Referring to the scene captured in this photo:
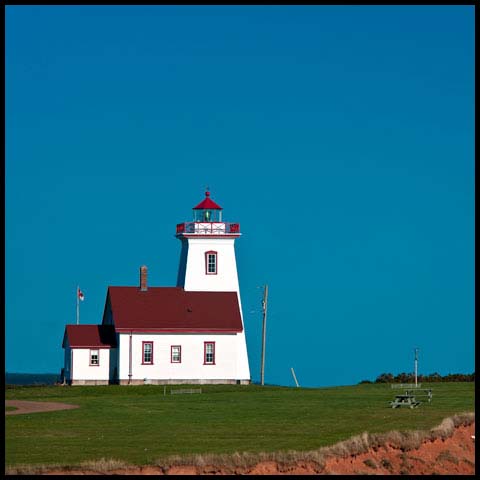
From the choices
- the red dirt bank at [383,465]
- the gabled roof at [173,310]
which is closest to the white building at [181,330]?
the gabled roof at [173,310]

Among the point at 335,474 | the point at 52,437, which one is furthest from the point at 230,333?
the point at 335,474

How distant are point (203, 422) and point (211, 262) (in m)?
30.5

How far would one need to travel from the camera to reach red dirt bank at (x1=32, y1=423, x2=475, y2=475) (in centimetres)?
3170

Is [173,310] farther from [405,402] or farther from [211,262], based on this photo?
[405,402]

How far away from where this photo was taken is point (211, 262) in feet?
238

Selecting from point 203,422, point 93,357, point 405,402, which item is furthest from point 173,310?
point 203,422

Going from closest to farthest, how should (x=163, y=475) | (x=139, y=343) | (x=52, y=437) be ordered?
(x=163, y=475)
(x=52, y=437)
(x=139, y=343)

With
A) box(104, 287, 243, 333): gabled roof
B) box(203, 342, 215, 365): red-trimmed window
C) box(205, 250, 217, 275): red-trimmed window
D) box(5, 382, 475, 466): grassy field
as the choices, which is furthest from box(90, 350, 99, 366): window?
box(5, 382, 475, 466): grassy field

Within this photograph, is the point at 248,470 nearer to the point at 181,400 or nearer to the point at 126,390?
the point at 181,400

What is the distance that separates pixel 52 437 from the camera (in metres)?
38.1

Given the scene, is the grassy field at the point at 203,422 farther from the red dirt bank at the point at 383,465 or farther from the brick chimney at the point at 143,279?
the brick chimney at the point at 143,279

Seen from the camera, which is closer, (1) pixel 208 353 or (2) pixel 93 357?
(2) pixel 93 357

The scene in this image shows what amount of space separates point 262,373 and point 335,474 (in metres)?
42.0

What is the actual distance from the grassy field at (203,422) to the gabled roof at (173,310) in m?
9.86
